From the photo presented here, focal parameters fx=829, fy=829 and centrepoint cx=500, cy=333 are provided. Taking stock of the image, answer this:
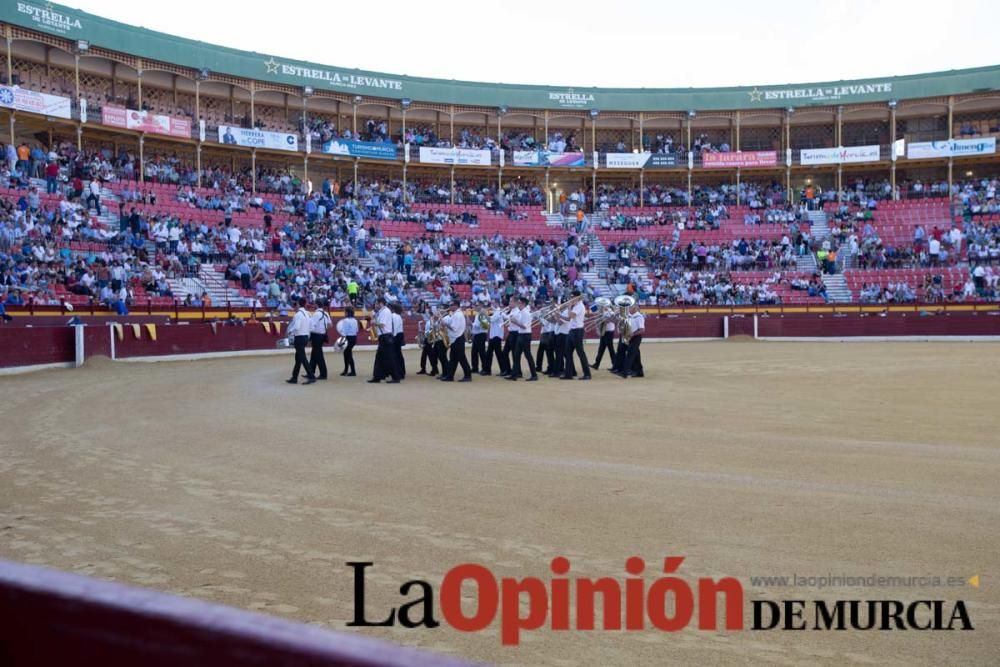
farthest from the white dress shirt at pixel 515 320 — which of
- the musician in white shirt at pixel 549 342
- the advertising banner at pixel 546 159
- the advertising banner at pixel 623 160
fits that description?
the advertising banner at pixel 623 160

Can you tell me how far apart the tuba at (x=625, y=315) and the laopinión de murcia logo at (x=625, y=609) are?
1302cm

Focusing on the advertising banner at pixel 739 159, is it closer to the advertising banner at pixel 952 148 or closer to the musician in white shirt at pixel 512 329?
the advertising banner at pixel 952 148

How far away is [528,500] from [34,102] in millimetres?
32828

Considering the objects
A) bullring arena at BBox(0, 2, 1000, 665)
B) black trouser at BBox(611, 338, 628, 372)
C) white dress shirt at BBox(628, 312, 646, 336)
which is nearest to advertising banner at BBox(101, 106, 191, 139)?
bullring arena at BBox(0, 2, 1000, 665)

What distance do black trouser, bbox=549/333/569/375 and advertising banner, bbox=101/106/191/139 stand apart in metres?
25.1

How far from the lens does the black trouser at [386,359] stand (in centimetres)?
1648

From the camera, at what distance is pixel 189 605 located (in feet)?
3.51

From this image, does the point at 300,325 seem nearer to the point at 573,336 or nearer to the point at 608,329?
the point at 573,336

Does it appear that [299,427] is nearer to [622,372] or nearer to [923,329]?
[622,372]

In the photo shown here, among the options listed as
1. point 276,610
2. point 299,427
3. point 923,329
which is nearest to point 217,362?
point 299,427

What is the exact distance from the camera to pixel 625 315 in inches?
690

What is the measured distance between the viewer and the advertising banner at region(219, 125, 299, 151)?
38312mm

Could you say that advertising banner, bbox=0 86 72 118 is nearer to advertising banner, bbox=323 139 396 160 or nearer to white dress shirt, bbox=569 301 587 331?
advertising banner, bbox=323 139 396 160

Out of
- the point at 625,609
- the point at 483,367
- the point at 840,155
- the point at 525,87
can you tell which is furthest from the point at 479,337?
the point at 840,155
